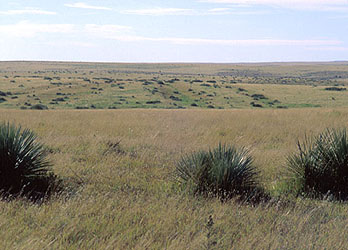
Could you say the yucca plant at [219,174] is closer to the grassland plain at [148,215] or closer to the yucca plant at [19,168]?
the grassland plain at [148,215]

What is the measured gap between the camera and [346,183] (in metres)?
8.14

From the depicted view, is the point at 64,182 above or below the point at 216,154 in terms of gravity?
below

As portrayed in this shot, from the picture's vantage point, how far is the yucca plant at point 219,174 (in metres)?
7.48

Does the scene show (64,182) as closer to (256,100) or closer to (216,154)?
(216,154)

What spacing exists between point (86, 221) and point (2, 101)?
44.2 metres

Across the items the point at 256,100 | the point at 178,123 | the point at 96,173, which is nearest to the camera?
the point at 96,173

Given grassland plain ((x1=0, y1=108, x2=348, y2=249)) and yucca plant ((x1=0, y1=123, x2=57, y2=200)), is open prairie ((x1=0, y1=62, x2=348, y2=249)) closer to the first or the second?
grassland plain ((x1=0, y1=108, x2=348, y2=249))

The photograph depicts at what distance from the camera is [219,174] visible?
7.47 m

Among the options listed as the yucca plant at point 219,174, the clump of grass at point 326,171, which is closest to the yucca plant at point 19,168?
the yucca plant at point 219,174

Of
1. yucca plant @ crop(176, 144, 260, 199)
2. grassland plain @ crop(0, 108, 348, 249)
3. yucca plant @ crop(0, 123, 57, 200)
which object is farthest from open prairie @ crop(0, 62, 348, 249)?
yucca plant @ crop(0, 123, 57, 200)

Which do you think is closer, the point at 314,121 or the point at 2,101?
the point at 314,121

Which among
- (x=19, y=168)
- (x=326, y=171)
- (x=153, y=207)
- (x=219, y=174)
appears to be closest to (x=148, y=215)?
(x=153, y=207)

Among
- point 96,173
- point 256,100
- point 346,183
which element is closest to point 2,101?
point 256,100

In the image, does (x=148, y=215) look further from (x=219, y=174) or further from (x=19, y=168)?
(x=19, y=168)
